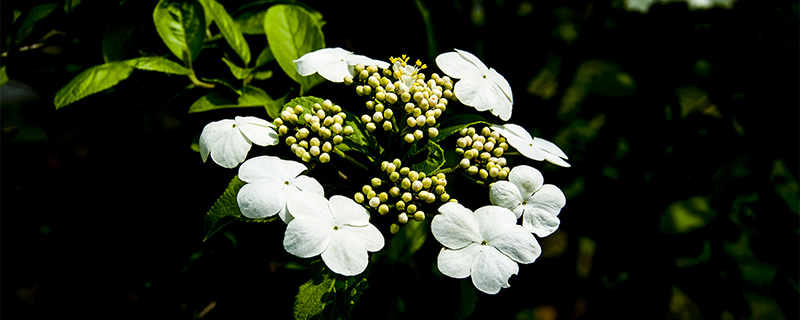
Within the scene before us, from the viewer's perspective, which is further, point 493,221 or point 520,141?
point 520,141

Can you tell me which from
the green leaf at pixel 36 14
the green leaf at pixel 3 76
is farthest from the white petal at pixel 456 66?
the green leaf at pixel 3 76

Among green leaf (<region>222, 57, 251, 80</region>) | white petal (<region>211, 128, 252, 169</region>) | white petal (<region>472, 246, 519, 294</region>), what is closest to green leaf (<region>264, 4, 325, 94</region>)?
green leaf (<region>222, 57, 251, 80</region>)

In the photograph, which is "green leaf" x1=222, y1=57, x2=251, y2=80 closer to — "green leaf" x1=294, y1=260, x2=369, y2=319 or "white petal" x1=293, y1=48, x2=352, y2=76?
"white petal" x1=293, y1=48, x2=352, y2=76

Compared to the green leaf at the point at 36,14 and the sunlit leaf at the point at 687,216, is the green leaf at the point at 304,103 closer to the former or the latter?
the green leaf at the point at 36,14

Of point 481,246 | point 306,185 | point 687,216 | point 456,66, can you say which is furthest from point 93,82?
point 687,216

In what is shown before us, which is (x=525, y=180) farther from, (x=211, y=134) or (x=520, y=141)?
(x=211, y=134)

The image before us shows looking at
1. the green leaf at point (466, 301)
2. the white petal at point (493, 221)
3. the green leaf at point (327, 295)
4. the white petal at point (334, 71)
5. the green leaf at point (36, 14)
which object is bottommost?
the green leaf at point (466, 301)
